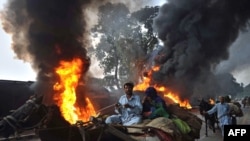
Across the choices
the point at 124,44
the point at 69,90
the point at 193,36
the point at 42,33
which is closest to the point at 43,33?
the point at 42,33

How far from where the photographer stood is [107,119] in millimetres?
Answer: 6902

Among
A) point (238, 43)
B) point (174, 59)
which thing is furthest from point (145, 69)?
point (238, 43)

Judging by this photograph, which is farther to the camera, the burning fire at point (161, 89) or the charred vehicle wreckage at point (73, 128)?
the burning fire at point (161, 89)

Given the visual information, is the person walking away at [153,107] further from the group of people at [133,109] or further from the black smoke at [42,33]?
the black smoke at [42,33]

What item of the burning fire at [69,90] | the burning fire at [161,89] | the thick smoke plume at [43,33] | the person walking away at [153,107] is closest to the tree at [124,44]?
the burning fire at [161,89]

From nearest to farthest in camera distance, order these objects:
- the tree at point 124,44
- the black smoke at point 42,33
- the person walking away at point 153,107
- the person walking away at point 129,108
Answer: the person walking away at point 129,108, the person walking away at point 153,107, the black smoke at point 42,33, the tree at point 124,44

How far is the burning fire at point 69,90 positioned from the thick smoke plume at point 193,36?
19401 mm

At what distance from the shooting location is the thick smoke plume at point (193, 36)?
31500 millimetres

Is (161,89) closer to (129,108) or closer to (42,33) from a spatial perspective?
(42,33)

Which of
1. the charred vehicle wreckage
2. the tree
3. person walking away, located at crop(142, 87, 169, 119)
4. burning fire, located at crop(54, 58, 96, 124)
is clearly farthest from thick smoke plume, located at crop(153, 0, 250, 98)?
the charred vehicle wreckage

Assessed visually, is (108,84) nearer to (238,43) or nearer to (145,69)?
(145,69)

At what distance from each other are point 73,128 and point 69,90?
4.05 metres

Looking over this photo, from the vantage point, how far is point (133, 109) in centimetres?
687

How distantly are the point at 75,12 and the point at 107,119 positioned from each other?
8.70m
